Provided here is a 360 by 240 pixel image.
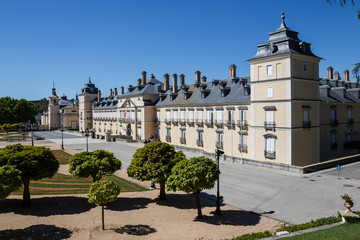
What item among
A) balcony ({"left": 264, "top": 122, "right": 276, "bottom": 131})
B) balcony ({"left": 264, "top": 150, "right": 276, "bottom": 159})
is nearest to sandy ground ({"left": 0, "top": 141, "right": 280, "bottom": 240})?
balcony ({"left": 264, "top": 150, "right": 276, "bottom": 159})

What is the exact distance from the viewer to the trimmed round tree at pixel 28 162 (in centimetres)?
1705

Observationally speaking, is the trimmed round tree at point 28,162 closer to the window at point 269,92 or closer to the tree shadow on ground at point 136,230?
the tree shadow on ground at point 136,230

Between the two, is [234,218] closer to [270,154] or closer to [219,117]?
[270,154]

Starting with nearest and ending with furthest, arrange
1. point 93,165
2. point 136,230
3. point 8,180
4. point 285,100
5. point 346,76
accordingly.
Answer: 1. point 136,230
2. point 8,180
3. point 93,165
4. point 285,100
5. point 346,76

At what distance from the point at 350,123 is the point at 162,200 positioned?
3240cm

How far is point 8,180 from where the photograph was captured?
48.6 ft

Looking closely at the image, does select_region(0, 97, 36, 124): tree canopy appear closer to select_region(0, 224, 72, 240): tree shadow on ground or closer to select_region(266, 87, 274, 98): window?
select_region(266, 87, 274, 98): window

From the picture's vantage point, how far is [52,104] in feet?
333

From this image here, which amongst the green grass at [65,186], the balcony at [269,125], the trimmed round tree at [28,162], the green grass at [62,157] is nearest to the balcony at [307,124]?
the balcony at [269,125]

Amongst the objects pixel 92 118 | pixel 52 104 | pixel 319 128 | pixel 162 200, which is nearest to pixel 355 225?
pixel 162 200

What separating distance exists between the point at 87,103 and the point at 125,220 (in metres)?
75.1

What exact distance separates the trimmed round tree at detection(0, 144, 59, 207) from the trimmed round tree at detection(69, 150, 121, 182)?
1451mm

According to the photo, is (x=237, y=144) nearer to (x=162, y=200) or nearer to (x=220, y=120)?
(x=220, y=120)

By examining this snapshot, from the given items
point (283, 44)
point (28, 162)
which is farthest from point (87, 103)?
point (28, 162)
